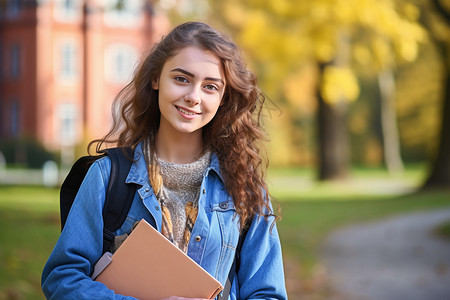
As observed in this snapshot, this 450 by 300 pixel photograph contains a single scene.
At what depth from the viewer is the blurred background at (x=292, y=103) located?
384 inches

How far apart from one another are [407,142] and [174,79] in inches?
1433

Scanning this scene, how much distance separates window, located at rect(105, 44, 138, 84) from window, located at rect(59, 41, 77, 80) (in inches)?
66.9

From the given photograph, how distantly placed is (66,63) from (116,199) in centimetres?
3169

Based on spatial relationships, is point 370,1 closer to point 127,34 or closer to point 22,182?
point 22,182

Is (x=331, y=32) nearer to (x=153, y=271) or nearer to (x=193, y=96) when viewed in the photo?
(x=193, y=96)

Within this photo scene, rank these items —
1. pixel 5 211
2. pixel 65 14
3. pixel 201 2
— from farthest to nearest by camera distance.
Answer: pixel 65 14 → pixel 201 2 → pixel 5 211

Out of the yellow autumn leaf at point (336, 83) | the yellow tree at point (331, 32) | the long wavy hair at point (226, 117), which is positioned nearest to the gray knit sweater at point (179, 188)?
the long wavy hair at point (226, 117)

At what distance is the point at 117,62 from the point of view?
32719 millimetres

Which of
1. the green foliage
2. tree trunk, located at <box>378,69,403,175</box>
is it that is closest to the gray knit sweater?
the green foliage

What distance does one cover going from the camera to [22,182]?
21.1m

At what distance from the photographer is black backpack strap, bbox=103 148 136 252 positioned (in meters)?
2.01

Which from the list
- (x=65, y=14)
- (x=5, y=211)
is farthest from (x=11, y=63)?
(x=5, y=211)

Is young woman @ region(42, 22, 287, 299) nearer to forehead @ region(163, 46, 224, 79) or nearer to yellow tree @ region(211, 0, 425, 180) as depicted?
forehead @ region(163, 46, 224, 79)

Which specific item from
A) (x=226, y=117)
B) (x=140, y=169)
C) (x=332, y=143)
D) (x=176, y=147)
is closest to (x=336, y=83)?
(x=226, y=117)
